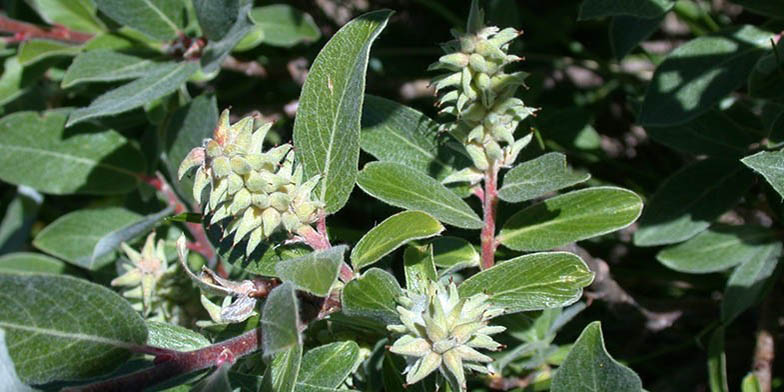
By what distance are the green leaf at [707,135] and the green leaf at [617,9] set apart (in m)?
0.37

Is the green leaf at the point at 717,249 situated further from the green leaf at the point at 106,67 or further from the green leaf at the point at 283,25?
the green leaf at the point at 106,67

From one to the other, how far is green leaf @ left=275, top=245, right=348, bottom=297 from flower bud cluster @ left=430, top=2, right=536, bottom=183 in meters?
0.30

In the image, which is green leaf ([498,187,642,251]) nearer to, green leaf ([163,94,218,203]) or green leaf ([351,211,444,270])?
green leaf ([351,211,444,270])

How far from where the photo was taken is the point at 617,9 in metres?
1.47

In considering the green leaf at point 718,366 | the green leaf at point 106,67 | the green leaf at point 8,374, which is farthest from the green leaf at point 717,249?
the green leaf at point 8,374

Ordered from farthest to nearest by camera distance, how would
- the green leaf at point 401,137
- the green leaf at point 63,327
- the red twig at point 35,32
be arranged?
the red twig at point 35,32 < the green leaf at point 401,137 < the green leaf at point 63,327

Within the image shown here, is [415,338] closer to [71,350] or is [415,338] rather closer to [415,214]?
[415,214]

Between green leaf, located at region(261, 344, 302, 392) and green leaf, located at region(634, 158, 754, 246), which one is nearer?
green leaf, located at region(261, 344, 302, 392)

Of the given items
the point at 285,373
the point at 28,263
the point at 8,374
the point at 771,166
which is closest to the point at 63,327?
the point at 8,374

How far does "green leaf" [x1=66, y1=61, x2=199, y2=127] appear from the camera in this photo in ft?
5.27

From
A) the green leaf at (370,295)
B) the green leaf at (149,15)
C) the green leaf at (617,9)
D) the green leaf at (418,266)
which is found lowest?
the green leaf at (418,266)

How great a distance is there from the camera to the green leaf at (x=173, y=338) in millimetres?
1257

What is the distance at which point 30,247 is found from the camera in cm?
268

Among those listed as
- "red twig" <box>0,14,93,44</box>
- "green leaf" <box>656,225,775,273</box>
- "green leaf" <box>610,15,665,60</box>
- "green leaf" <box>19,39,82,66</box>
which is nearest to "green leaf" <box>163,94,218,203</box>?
"green leaf" <box>19,39,82,66</box>
